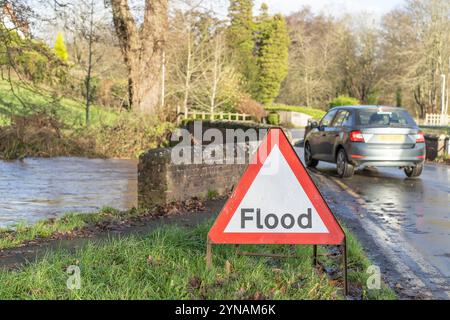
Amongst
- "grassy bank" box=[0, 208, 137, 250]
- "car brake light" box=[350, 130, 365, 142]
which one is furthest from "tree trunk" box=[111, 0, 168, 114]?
"grassy bank" box=[0, 208, 137, 250]

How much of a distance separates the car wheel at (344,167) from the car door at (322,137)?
0.92 m

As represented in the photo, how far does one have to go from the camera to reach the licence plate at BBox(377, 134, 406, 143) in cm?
1335

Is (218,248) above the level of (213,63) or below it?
below

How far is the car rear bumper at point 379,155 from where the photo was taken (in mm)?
13336

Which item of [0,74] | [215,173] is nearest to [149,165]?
[215,173]

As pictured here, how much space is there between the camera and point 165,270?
5.23 m

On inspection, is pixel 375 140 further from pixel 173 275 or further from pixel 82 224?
pixel 173 275

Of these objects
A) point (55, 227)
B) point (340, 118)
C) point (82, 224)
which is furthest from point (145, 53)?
point (55, 227)

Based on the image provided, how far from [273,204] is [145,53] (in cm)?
2004

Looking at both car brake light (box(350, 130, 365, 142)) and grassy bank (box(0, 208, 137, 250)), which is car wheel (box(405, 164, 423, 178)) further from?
grassy bank (box(0, 208, 137, 250))

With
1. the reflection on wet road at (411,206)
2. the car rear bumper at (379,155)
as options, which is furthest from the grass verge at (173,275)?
the car rear bumper at (379,155)

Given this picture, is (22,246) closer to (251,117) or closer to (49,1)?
(49,1)

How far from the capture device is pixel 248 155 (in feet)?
38.7
